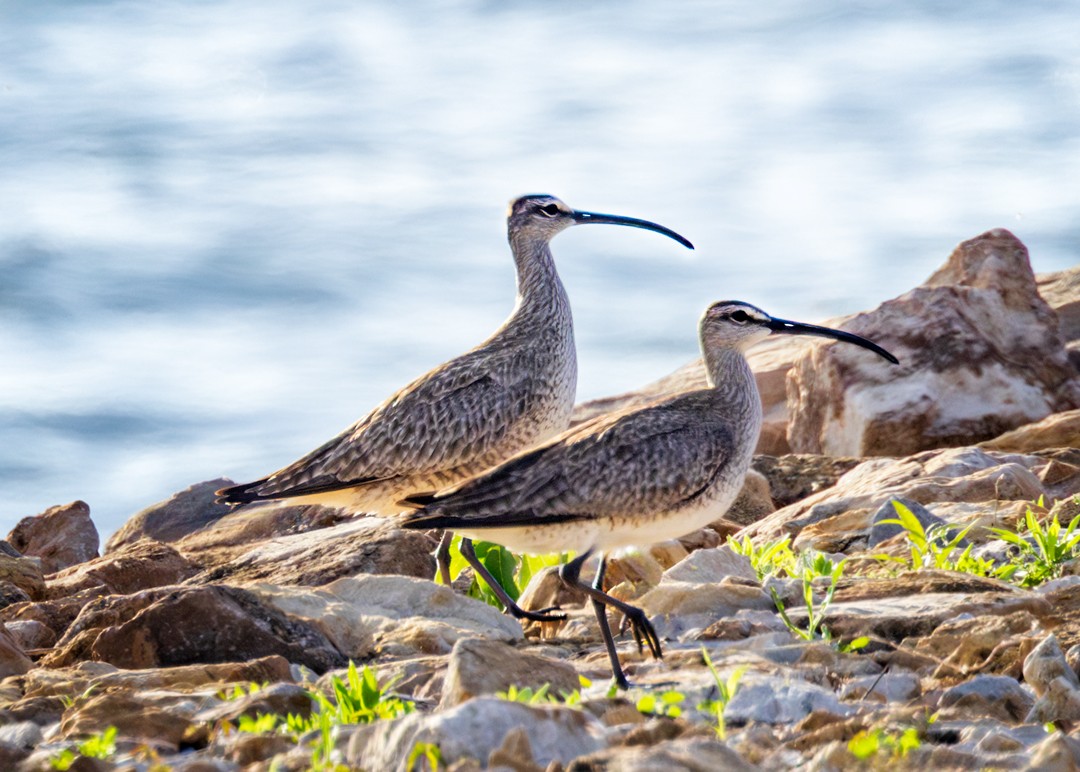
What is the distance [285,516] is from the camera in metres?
15.2

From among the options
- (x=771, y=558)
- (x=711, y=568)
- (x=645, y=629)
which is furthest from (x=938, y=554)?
(x=645, y=629)

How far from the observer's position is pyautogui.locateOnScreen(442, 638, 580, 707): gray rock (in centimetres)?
623

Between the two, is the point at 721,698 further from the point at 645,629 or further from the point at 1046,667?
the point at 1046,667

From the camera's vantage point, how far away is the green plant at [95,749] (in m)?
5.54

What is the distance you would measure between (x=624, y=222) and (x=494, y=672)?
7.90 m

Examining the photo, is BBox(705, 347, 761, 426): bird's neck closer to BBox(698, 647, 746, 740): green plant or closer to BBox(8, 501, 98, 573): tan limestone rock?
BBox(698, 647, 746, 740): green plant

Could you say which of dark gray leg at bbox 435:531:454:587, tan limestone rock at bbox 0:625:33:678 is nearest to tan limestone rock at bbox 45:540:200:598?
dark gray leg at bbox 435:531:454:587

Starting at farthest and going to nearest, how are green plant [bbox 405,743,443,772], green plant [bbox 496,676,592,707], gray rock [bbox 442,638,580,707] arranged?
1. gray rock [bbox 442,638,580,707]
2. green plant [bbox 496,676,592,707]
3. green plant [bbox 405,743,443,772]

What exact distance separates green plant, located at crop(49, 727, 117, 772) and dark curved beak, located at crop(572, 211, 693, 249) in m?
7.81

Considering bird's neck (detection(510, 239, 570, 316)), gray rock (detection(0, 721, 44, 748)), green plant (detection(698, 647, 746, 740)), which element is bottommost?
green plant (detection(698, 647, 746, 740))

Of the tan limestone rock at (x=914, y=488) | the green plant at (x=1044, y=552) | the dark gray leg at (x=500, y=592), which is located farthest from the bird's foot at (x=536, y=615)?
the green plant at (x=1044, y=552)

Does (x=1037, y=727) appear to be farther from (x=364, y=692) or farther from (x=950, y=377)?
(x=950, y=377)

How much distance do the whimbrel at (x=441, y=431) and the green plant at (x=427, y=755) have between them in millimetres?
5927

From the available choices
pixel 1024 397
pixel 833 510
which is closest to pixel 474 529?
pixel 833 510
